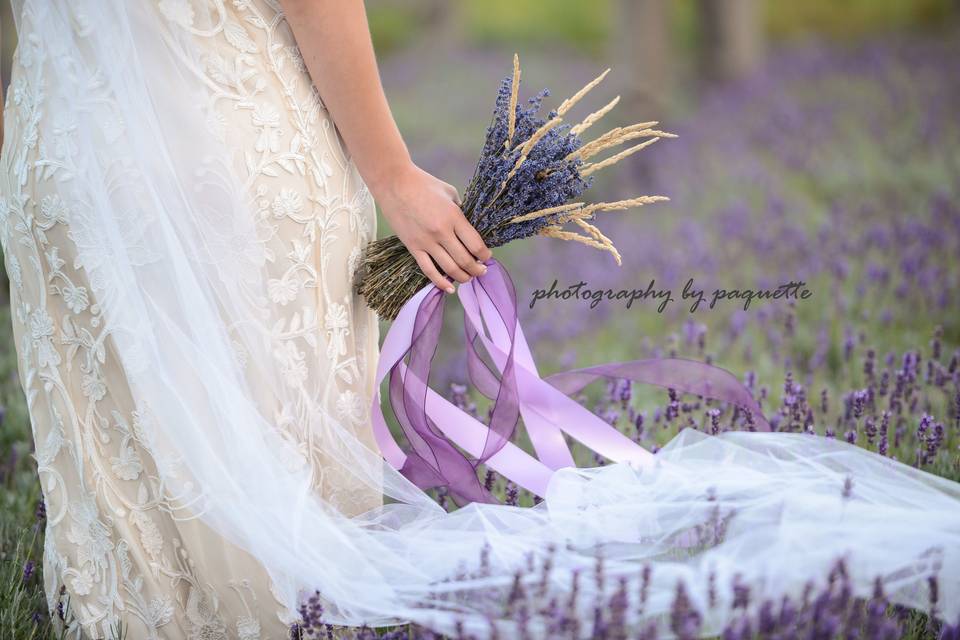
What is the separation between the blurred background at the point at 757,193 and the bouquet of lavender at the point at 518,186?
46.3 inches

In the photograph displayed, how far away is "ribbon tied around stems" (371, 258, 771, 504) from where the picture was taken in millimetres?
2307

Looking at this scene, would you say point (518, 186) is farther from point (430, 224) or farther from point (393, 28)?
point (393, 28)

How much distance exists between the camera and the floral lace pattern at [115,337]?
196cm

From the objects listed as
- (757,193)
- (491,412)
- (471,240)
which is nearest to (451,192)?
(471,240)

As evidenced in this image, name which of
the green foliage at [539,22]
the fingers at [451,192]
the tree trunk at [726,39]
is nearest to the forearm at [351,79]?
the fingers at [451,192]

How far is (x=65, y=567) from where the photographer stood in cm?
206

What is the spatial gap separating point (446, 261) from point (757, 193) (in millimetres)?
4861

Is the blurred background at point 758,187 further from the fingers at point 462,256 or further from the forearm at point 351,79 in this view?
the forearm at point 351,79

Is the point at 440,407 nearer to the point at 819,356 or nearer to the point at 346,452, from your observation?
the point at 346,452

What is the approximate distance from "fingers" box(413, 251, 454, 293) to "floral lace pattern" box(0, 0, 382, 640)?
7.7 inches

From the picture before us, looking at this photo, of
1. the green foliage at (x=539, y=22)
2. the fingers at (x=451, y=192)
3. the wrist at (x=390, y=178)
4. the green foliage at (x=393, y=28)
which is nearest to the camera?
the wrist at (x=390, y=178)

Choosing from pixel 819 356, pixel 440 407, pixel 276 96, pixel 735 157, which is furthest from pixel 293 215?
pixel 735 157

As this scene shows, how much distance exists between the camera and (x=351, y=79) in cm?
196

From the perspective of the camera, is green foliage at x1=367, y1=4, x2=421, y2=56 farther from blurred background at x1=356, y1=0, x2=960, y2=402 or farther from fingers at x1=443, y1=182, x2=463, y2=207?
fingers at x1=443, y1=182, x2=463, y2=207
